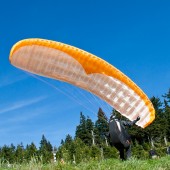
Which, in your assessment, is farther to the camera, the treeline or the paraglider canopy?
the treeline

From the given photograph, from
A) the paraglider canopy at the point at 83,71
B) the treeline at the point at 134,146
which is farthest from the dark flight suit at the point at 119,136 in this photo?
the treeline at the point at 134,146

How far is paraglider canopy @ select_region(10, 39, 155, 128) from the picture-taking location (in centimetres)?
1398

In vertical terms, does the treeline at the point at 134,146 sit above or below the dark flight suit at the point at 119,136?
above

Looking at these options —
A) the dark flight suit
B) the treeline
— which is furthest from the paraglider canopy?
the treeline

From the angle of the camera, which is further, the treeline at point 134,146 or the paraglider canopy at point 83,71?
the treeline at point 134,146

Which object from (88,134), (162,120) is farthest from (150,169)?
(88,134)

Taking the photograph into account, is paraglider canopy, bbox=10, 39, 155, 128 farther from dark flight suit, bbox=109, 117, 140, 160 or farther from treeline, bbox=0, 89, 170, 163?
treeline, bbox=0, 89, 170, 163

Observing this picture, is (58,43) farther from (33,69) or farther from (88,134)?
(88,134)

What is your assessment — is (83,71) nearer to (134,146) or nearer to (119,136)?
(119,136)

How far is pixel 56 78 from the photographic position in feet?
50.2

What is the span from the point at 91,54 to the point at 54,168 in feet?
19.6

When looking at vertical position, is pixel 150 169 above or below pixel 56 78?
below

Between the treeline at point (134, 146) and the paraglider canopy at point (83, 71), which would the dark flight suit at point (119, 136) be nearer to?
the paraglider canopy at point (83, 71)

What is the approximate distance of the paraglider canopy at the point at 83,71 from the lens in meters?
14.0
